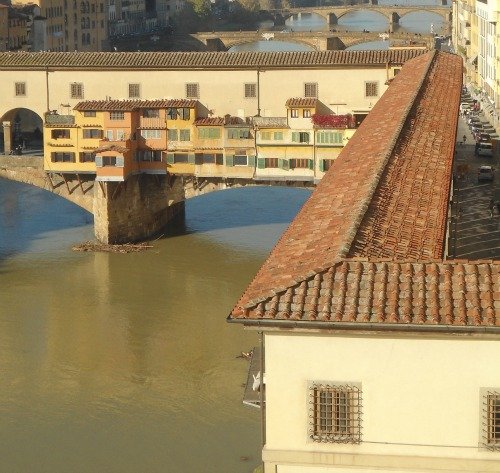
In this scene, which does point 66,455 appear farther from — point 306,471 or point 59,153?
point 59,153

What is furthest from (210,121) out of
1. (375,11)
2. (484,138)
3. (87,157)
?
(375,11)

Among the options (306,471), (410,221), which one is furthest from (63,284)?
(306,471)

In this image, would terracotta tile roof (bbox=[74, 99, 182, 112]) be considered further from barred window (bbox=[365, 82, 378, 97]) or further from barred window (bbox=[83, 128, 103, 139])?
barred window (bbox=[365, 82, 378, 97])

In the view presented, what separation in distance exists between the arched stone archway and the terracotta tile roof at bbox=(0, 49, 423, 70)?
1.79 meters

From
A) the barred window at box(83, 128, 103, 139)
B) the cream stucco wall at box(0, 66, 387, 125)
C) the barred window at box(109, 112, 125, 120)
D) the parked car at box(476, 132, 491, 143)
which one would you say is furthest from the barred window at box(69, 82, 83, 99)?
the parked car at box(476, 132, 491, 143)

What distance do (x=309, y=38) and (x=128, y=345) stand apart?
52.4 meters

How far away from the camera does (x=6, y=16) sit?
57031 millimetres

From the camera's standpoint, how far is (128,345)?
22234 mm

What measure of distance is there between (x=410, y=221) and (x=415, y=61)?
1911 cm

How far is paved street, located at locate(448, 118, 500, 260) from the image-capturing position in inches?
872

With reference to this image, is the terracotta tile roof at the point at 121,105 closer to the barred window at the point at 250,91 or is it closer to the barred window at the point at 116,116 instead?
the barred window at the point at 116,116

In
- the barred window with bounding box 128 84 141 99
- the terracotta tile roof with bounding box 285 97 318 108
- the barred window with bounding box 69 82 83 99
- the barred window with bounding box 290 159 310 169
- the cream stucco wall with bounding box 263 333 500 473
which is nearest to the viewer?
the cream stucco wall with bounding box 263 333 500 473

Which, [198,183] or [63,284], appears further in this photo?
[198,183]

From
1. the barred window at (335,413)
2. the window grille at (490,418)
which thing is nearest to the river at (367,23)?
the barred window at (335,413)
